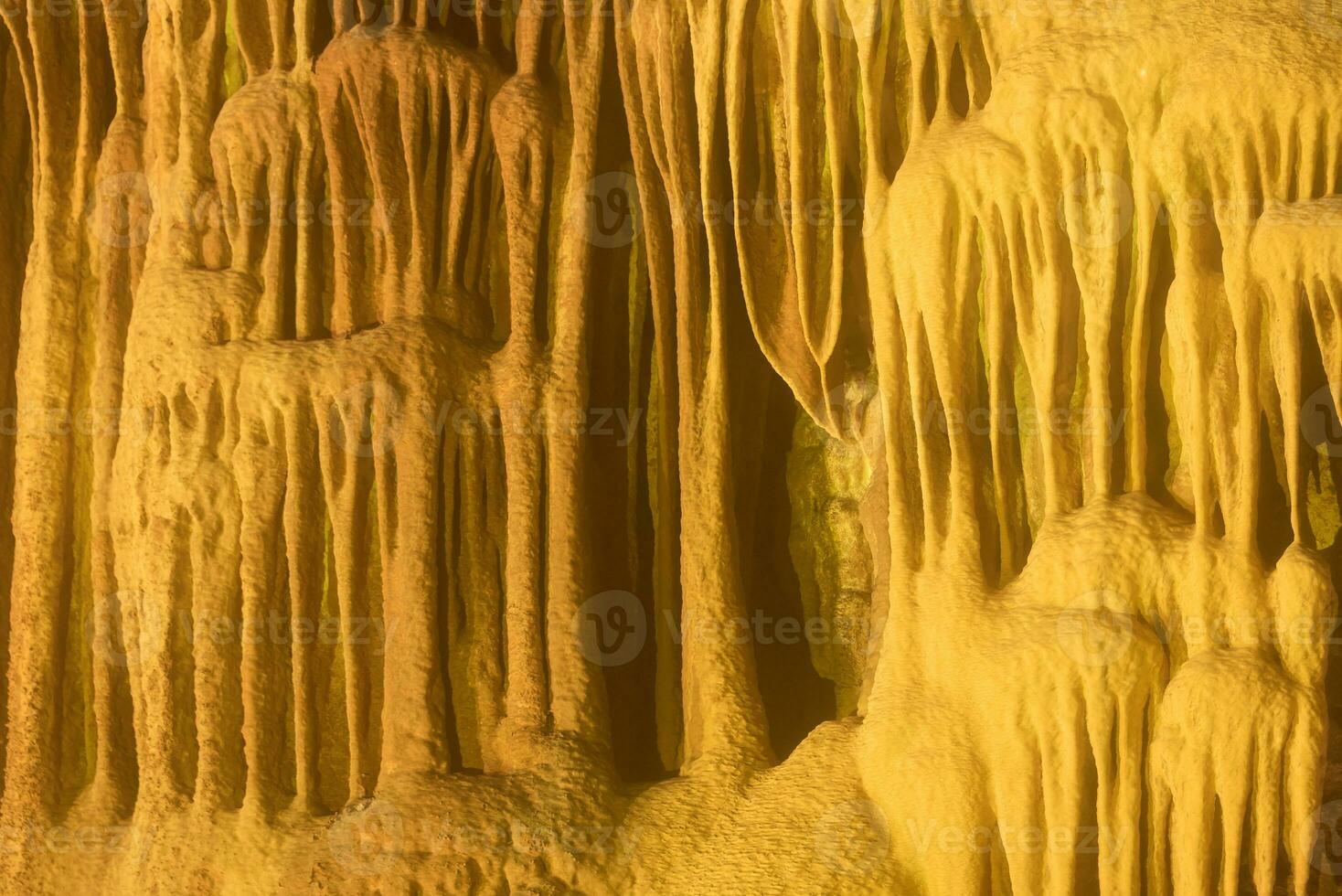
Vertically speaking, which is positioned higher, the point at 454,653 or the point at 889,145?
the point at 889,145

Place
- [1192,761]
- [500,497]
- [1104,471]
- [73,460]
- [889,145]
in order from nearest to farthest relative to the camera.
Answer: [1192,761], [1104,471], [889,145], [500,497], [73,460]

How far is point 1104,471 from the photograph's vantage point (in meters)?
3.48

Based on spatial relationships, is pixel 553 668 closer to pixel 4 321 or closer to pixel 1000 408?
pixel 1000 408

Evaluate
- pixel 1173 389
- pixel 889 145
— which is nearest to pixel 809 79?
pixel 889 145

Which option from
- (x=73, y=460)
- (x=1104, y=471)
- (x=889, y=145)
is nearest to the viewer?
(x=1104, y=471)

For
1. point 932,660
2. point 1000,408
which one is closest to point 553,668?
point 932,660

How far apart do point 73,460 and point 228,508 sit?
2.53 ft

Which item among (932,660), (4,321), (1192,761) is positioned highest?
(4,321)

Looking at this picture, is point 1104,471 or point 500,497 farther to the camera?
point 500,497

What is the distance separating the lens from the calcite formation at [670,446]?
338 cm

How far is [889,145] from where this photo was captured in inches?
157

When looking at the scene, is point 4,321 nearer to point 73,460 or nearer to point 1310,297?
point 73,460

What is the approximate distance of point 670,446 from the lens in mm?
4309

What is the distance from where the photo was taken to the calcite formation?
3383mm
